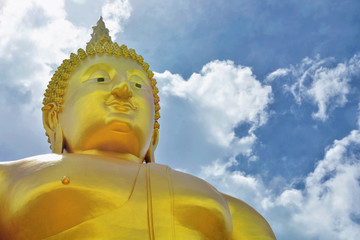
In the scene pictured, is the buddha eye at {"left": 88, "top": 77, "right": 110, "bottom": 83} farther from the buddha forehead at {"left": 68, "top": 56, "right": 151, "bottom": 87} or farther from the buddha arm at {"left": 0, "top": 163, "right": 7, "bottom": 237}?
the buddha arm at {"left": 0, "top": 163, "right": 7, "bottom": 237}

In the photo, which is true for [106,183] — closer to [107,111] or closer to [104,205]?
[104,205]

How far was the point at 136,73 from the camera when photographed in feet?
18.8

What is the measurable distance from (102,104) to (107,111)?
0.11 metres

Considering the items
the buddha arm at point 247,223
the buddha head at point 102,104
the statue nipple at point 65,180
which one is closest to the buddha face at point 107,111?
the buddha head at point 102,104

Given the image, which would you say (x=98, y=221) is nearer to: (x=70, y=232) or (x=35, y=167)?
(x=70, y=232)

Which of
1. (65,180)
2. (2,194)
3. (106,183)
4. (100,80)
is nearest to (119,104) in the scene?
(100,80)

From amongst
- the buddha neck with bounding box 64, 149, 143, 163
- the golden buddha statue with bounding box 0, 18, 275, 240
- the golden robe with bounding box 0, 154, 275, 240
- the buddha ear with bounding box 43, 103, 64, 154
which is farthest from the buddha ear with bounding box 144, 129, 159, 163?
the golden robe with bounding box 0, 154, 275, 240

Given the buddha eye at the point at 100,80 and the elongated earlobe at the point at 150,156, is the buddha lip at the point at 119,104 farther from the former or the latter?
the elongated earlobe at the point at 150,156

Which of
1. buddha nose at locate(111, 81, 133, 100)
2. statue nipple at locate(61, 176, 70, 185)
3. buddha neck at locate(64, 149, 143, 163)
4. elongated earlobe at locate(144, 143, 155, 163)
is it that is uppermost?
buddha nose at locate(111, 81, 133, 100)

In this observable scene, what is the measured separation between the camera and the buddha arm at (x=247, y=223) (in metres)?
4.61

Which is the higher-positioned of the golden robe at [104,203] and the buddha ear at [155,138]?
the buddha ear at [155,138]

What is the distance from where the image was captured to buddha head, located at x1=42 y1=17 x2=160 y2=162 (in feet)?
17.0

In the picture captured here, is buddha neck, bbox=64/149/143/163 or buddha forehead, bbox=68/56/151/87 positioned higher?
buddha forehead, bbox=68/56/151/87

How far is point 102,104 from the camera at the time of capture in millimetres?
5227
